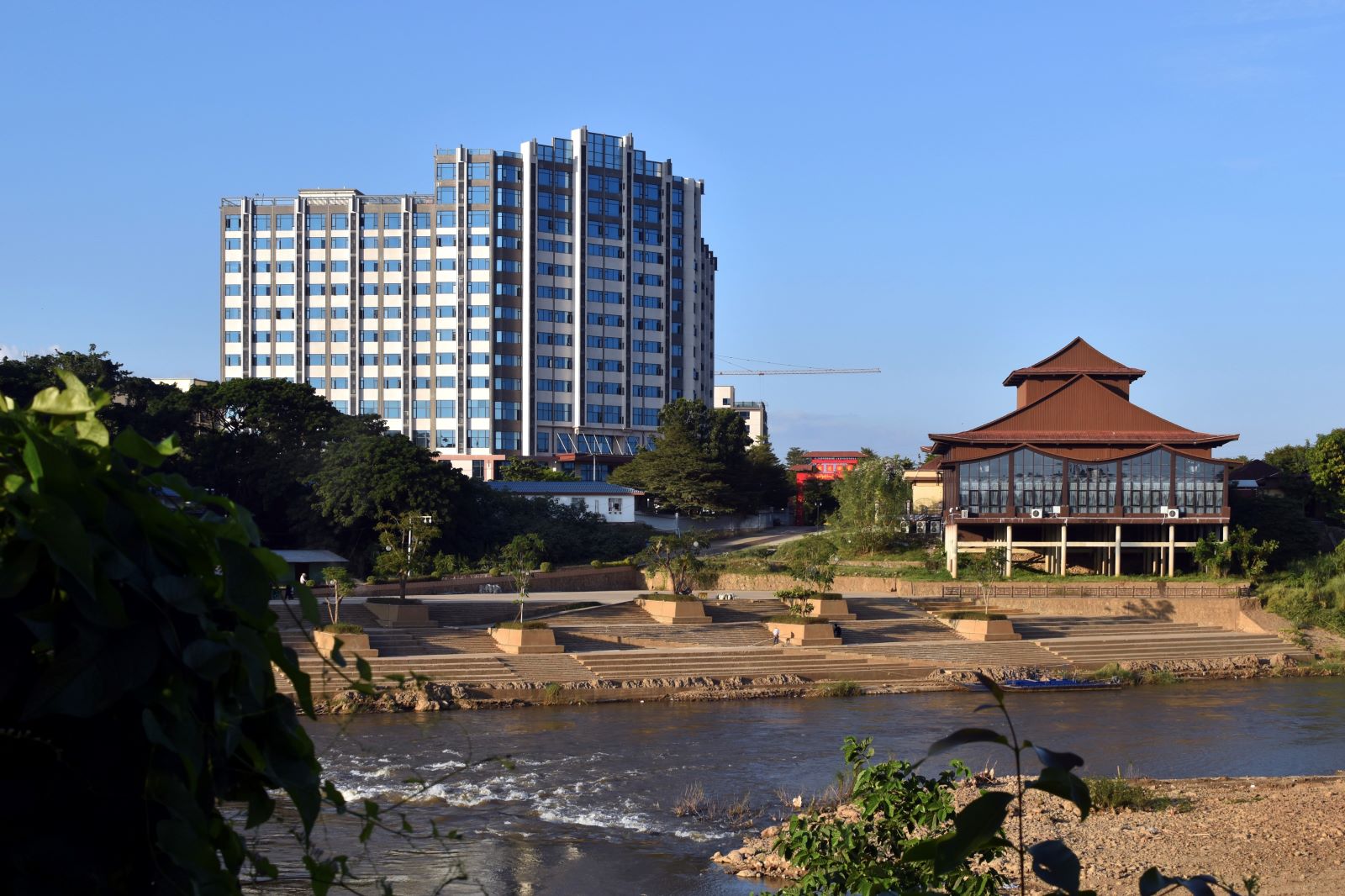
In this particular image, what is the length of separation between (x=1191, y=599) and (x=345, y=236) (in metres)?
72.7

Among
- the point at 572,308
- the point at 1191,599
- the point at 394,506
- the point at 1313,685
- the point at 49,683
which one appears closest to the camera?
the point at 49,683

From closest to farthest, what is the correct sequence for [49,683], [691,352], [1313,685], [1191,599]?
[49,683] < [1313,685] < [1191,599] < [691,352]

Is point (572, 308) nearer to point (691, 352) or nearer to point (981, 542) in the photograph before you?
point (691, 352)

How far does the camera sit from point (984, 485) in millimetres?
53188

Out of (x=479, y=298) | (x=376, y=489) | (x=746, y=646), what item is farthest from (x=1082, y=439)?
(x=479, y=298)

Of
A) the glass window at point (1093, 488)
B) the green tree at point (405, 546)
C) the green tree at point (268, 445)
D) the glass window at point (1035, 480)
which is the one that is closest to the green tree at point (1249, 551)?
the glass window at point (1093, 488)

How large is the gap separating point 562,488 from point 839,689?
132ft

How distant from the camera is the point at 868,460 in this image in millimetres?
67562

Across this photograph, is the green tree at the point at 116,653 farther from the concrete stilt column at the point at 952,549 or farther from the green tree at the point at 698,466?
Answer: the green tree at the point at 698,466

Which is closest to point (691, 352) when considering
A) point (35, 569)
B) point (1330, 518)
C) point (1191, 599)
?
point (1330, 518)

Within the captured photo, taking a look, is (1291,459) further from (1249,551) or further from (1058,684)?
(1058,684)

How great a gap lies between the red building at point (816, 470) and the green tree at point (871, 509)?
355 centimetres

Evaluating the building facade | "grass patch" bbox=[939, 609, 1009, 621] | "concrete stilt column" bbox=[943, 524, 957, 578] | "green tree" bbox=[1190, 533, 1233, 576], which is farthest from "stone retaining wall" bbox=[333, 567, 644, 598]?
the building facade

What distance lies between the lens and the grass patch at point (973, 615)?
4059 centimetres
